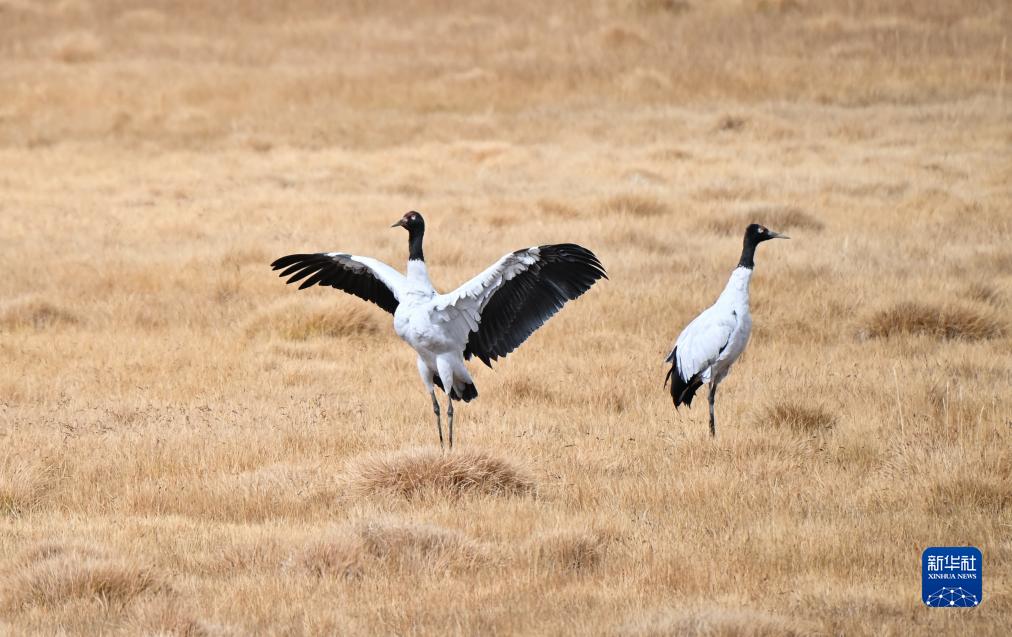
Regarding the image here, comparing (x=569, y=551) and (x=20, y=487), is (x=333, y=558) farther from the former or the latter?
(x=20, y=487)

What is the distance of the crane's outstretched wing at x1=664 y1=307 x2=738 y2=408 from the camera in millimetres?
8398

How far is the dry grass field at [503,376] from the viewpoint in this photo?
5.84 m

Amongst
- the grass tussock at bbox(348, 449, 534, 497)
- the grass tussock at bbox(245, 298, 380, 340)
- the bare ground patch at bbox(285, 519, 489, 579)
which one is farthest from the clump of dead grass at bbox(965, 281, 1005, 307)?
the bare ground patch at bbox(285, 519, 489, 579)

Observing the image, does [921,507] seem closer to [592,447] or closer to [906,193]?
[592,447]

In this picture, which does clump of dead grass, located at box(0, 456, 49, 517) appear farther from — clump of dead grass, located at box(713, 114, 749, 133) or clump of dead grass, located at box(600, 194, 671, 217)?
clump of dead grass, located at box(713, 114, 749, 133)

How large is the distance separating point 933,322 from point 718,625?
6791 mm

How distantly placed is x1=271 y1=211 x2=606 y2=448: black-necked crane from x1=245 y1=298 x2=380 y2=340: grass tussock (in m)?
3.17

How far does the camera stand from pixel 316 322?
11539 mm

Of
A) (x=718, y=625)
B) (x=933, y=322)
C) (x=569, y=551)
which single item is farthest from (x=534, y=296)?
(x=933, y=322)

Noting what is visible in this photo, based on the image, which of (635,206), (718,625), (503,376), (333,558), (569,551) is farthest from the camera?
(635,206)

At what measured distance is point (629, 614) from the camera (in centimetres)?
546

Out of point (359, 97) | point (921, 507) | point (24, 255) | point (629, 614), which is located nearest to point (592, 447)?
point (921, 507)

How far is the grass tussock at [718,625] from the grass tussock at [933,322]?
20.7ft

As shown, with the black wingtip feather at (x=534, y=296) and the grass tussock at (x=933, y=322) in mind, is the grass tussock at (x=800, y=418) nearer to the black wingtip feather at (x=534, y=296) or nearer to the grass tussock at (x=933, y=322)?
the black wingtip feather at (x=534, y=296)
